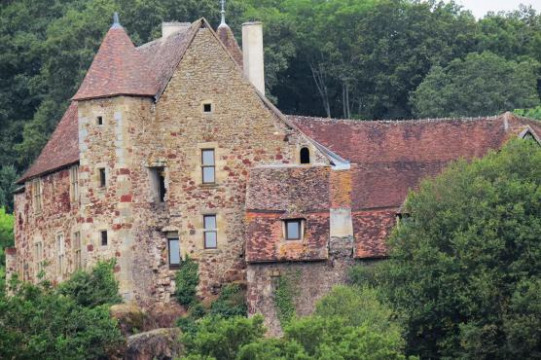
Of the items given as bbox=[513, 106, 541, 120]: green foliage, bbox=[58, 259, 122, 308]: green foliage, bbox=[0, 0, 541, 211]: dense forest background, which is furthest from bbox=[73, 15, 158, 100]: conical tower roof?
→ bbox=[513, 106, 541, 120]: green foliage

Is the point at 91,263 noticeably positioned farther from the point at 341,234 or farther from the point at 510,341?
the point at 510,341

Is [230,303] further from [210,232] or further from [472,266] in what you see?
[472,266]

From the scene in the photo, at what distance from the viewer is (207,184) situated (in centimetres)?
8306

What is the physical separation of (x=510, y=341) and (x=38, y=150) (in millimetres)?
39423

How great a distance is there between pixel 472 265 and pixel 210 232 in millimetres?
11051

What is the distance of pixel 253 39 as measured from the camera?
8706cm

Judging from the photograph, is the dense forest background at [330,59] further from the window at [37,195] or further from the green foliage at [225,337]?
the green foliage at [225,337]

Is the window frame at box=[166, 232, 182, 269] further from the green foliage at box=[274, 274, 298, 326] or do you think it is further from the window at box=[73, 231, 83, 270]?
the green foliage at box=[274, 274, 298, 326]

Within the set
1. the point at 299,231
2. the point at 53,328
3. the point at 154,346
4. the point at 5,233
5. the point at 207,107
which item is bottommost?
the point at 154,346

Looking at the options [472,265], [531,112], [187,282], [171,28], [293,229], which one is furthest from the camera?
[531,112]

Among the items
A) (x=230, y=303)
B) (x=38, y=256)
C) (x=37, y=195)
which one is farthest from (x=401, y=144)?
(x=38, y=256)

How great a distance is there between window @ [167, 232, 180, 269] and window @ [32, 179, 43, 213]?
7556 mm

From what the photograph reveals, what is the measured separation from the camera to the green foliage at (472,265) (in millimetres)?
76062

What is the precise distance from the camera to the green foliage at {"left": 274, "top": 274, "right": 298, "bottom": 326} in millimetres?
79594
